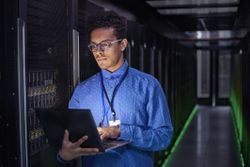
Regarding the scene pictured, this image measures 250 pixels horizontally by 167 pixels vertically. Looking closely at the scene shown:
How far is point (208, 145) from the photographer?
844 centimetres

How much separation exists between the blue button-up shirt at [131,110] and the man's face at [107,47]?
5 centimetres

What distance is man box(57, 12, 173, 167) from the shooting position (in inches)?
82.4

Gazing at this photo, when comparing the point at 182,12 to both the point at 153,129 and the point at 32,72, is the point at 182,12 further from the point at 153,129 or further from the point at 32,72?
the point at 32,72

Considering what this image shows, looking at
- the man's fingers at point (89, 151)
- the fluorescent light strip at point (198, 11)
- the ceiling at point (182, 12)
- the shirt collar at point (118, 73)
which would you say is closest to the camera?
the man's fingers at point (89, 151)

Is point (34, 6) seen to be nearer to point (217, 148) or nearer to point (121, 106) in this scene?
point (121, 106)

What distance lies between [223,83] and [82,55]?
1534cm

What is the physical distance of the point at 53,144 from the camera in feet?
6.58

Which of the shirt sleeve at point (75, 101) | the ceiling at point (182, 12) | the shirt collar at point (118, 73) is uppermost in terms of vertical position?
the ceiling at point (182, 12)

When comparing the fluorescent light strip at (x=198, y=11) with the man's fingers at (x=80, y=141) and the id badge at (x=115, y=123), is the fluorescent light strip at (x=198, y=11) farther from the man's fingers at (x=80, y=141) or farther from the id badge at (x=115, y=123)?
the man's fingers at (x=80, y=141)

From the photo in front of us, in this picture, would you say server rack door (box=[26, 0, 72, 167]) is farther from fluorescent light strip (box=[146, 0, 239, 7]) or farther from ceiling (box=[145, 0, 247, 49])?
fluorescent light strip (box=[146, 0, 239, 7])

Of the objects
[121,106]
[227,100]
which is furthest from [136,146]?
[227,100]

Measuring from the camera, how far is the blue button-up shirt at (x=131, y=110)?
2096 mm

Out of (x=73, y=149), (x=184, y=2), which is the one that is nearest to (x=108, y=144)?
(x=73, y=149)

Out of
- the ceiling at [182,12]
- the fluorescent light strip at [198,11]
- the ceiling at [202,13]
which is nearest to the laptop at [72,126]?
the ceiling at [182,12]
